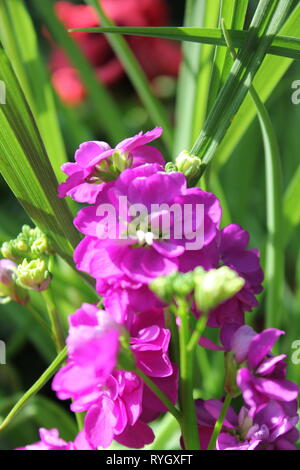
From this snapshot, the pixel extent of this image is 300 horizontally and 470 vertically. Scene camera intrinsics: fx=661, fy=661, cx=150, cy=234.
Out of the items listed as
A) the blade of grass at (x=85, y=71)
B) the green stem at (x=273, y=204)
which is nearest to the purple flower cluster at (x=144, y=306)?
the green stem at (x=273, y=204)

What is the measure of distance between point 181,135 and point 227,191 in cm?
19

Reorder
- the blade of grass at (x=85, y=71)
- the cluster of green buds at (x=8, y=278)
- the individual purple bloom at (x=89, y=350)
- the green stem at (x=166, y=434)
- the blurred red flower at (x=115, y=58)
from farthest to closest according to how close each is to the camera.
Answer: the blurred red flower at (x=115, y=58)
the blade of grass at (x=85, y=71)
the green stem at (x=166, y=434)
the cluster of green buds at (x=8, y=278)
the individual purple bloom at (x=89, y=350)

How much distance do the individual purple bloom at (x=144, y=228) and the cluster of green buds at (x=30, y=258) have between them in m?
0.05

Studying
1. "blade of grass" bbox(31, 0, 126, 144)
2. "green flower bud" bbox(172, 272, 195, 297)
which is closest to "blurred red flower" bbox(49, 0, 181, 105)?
"blade of grass" bbox(31, 0, 126, 144)

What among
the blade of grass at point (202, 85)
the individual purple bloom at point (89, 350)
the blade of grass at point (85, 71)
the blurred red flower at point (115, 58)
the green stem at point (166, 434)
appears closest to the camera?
the individual purple bloom at point (89, 350)

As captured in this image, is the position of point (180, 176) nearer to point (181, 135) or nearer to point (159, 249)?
point (159, 249)

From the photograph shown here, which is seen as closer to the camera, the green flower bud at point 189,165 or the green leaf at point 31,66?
the green flower bud at point 189,165

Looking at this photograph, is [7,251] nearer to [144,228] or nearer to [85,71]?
[144,228]

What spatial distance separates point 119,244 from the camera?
0.39 m

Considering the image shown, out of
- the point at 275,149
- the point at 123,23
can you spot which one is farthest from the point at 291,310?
the point at 123,23

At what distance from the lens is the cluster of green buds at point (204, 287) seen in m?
0.34

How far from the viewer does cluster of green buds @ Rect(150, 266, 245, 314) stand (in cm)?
34

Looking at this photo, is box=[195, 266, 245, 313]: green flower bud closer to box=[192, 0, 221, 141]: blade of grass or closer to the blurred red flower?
box=[192, 0, 221, 141]: blade of grass

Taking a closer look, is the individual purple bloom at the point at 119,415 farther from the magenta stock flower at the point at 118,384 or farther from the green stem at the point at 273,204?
the green stem at the point at 273,204
